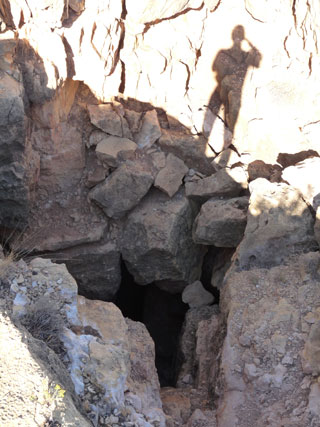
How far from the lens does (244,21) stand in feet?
18.9

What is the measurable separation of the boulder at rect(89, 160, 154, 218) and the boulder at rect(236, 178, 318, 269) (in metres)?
1.31

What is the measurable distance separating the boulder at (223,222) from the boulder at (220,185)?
0.47 ft

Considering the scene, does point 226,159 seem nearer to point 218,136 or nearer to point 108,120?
point 218,136

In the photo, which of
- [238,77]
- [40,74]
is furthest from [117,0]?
[238,77]

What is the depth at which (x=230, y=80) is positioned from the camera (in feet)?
19.1

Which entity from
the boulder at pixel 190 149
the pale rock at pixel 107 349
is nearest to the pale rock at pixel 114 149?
the boulder at pixel 190 149

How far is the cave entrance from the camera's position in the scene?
20.4 ft

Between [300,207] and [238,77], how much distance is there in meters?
1.81

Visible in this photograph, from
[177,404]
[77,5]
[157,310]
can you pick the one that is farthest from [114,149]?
[177,404]

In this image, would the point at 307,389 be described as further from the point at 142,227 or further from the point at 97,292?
the point at 97,292

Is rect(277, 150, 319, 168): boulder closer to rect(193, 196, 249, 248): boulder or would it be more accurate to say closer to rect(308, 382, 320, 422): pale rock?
rect(193, 196, 249, 248): boulder

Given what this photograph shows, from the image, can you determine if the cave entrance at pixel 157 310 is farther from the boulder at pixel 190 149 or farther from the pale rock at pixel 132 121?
the pale rock at pixel 132 121

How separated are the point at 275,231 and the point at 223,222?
67 centimetres

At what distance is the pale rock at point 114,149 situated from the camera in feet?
18.4
